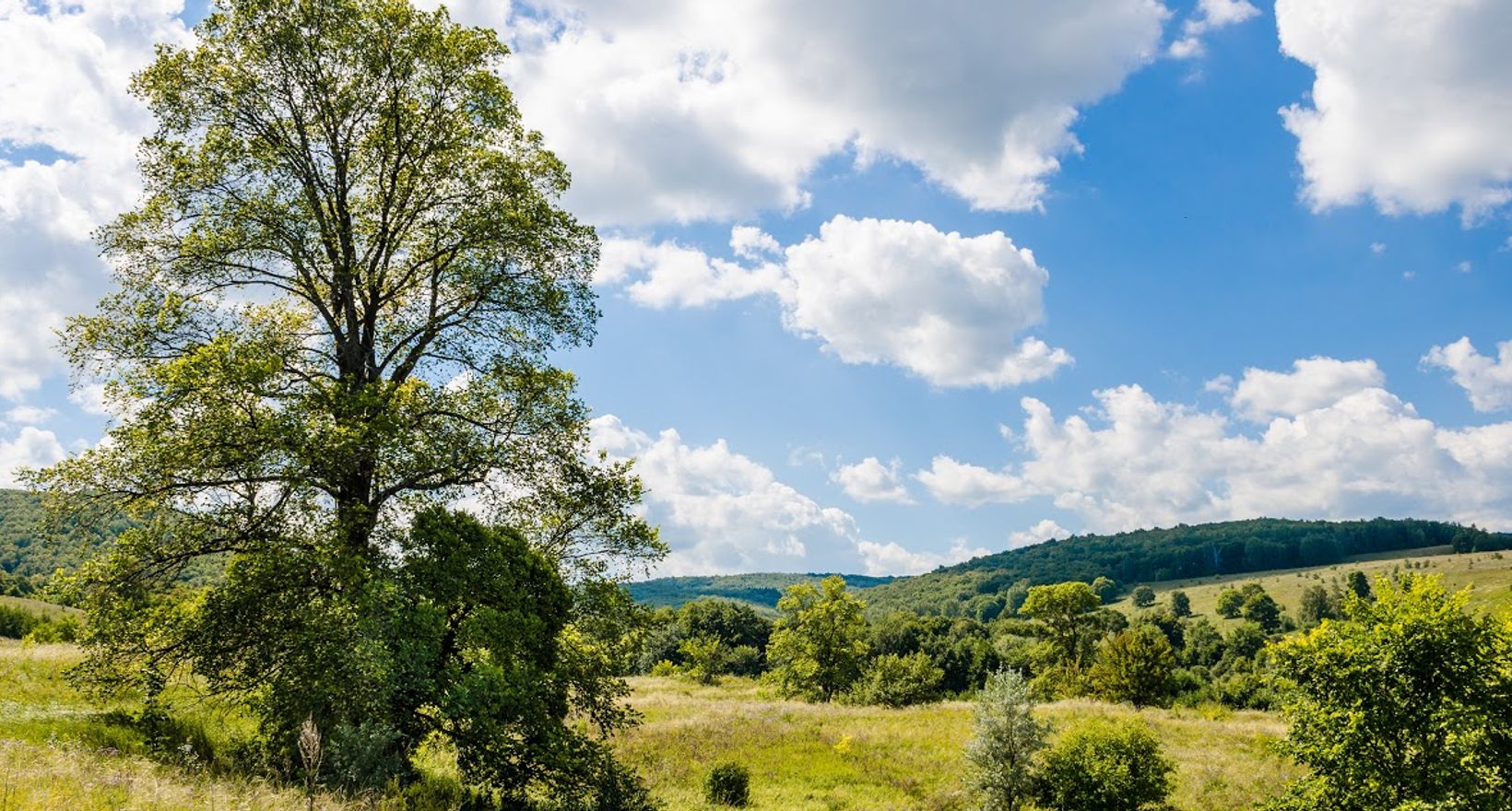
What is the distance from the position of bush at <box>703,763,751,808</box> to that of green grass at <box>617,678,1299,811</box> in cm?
43

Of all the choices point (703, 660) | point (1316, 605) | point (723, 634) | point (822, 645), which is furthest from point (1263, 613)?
point (822, 645)

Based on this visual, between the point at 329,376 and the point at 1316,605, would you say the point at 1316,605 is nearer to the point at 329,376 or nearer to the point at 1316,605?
the point at 1316,605

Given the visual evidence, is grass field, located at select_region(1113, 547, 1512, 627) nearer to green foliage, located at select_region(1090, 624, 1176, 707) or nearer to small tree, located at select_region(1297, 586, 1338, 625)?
small tree, located at select_region(1297, 586, 1338, 625)

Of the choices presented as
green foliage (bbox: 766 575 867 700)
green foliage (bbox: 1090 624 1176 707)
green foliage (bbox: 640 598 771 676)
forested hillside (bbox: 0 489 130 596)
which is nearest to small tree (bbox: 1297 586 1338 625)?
green foliage (bbox: 640 598 771 676)

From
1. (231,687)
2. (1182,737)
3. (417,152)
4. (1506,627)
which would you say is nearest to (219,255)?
(417,152)

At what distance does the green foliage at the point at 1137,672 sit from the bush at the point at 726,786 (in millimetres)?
34897

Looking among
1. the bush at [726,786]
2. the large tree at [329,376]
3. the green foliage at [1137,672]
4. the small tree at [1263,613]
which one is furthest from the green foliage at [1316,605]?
the large tree at [329,376]

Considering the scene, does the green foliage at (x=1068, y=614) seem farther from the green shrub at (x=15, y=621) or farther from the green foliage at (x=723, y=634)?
the green shrub at (x=15, y=621)

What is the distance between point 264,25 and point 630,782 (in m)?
15.4

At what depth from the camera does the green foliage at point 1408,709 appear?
13.7 metres

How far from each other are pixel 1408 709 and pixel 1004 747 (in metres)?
9.49

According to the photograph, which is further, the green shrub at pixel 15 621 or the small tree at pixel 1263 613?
the small tree at pixel 1263 613

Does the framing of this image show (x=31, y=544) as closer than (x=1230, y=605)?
Yes

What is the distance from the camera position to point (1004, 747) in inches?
826
